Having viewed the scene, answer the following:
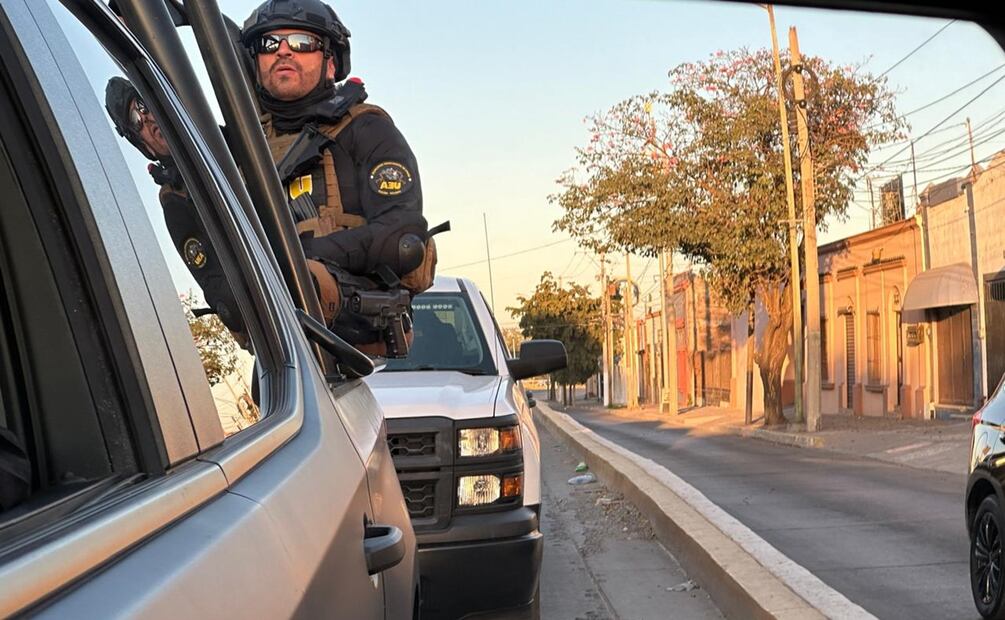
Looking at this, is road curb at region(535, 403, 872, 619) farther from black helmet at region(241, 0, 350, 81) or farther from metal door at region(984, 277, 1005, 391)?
metal door at region(984, 277, 1005, 391)

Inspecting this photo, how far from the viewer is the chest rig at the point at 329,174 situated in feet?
13.2

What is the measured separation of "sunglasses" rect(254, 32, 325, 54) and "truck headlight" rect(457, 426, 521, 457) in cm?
213

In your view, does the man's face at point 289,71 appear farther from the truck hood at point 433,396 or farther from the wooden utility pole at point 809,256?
the wooden utility pole at point 809,256

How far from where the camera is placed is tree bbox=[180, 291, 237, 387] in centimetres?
172

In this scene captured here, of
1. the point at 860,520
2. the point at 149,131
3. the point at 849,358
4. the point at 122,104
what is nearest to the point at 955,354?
the point at 849,358

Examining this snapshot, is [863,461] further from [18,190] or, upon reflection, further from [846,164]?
[18,190]

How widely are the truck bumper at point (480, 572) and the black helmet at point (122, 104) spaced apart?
349 centimetres

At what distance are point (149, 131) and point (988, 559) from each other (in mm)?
5659

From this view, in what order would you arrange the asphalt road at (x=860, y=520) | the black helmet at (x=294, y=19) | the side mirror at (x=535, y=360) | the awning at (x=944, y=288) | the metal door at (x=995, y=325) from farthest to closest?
1. the awning at (x=944, y=288)
2. the metal door at (x=995, y=325)
3. the asphalt road at (x=860, y=520)
4. the side mirror at (x=535, y=360)
5. the black helmet at (x=294, y=19)

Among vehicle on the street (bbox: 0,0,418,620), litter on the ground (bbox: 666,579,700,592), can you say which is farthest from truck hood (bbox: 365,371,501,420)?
vehicle on the street (bbox: 0,0,418,620)

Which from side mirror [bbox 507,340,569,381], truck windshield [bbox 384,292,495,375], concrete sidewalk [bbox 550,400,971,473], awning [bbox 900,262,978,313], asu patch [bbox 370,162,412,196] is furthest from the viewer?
awning [bbox 900,262,978,313]

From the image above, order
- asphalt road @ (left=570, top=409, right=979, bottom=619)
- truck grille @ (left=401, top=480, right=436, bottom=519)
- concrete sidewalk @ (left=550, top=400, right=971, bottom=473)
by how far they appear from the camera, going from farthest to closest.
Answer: concrete sidewalk @ (left=550, top=400, right=971, bottom=473) → asphalt road @ (left=570, top=409, right=979, bottom=619) → truck grille @ (left=401, top=480, right=436, bottom=519)

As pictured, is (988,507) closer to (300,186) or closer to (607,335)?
(300,186)

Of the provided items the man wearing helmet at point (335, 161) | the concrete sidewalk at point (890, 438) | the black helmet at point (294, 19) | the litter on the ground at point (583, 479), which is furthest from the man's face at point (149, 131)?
the litter on the ground at point (583, 479)
